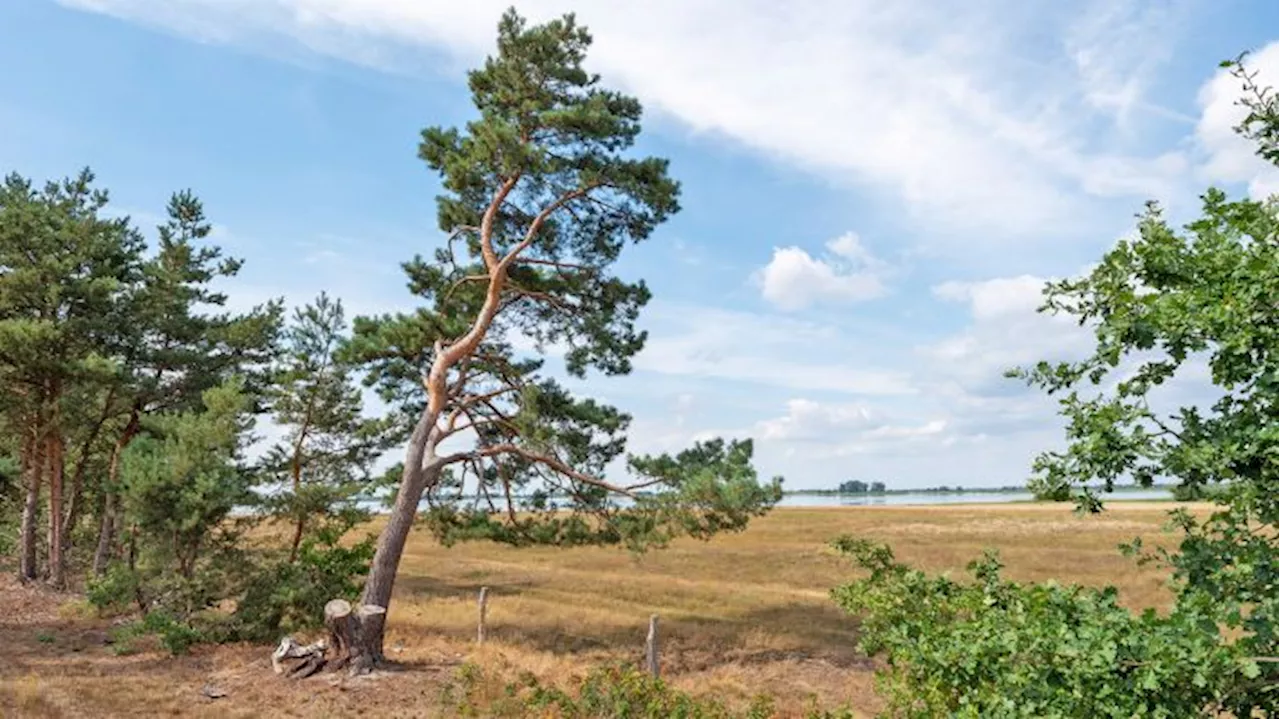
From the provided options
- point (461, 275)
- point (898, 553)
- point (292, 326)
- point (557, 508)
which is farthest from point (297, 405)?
point (898, 553)

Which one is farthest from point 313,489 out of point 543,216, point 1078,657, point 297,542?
point 1078,657

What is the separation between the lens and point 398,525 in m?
16.5

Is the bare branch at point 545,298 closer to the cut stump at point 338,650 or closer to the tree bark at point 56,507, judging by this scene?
the cut stump at point 338,650

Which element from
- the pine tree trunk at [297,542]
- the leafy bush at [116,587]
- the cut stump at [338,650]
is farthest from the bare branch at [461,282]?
the leafy bush at [116,587]

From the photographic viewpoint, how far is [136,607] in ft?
73.2

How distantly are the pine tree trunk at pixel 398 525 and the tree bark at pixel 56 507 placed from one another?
15.2m

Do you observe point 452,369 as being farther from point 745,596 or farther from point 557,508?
point 745,596

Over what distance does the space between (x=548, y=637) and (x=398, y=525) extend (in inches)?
316

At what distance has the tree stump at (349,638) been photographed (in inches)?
608

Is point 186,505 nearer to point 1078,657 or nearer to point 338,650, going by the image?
point 338,650

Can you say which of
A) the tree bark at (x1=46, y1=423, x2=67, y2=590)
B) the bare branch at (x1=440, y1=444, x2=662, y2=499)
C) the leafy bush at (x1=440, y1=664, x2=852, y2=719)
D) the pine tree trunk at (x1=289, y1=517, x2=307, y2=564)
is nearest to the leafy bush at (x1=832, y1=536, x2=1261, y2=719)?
the leafy bush at (x1=440, y1=664, x2=852, y2=719)

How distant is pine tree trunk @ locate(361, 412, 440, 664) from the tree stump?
34 centimetres

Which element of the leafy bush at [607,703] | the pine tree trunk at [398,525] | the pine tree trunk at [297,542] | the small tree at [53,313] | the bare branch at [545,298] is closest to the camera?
the leafy bush at [607,703]

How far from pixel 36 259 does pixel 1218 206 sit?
29.9 m
